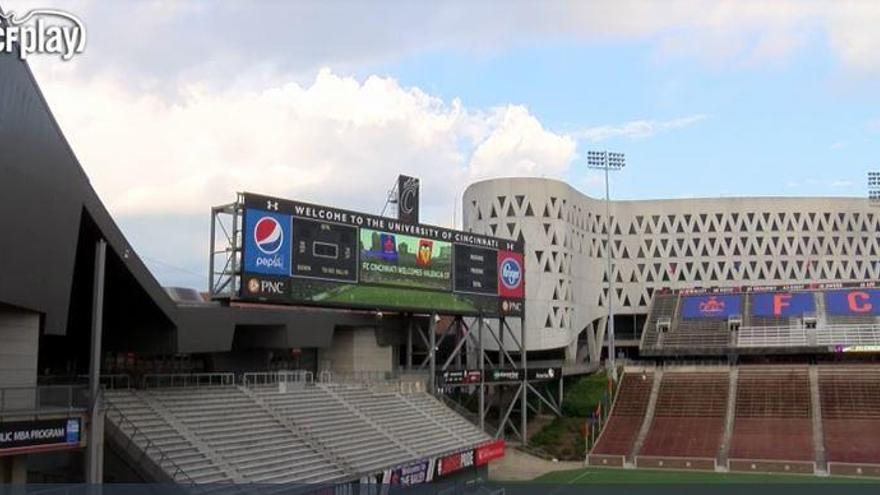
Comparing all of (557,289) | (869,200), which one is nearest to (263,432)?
(557,289)

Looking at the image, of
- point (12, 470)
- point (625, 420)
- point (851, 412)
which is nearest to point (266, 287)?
point (12, 470)

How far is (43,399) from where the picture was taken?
23438mm

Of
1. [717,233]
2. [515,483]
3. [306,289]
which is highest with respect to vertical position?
[717,233]

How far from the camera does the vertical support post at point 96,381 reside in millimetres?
23656

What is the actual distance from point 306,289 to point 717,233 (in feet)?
209

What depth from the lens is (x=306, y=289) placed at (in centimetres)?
3862

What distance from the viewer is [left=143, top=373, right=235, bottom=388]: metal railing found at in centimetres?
3300

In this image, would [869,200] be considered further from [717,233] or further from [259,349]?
[259,349]

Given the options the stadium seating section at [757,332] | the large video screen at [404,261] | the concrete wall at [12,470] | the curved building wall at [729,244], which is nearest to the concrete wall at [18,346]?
the concrete wall at [12,470]

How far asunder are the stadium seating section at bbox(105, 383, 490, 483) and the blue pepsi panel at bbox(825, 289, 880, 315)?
45725 millimetres

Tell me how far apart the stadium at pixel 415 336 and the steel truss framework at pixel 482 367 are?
0.35m

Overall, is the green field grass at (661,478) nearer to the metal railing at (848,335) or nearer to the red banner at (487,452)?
the red banner at (487,452)

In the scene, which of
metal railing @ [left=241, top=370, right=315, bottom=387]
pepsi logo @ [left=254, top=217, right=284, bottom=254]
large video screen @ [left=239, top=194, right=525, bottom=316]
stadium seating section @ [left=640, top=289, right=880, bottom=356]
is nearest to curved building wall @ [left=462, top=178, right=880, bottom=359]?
stadium seating section @ [left=640, top=289, right=880, bottom=356]

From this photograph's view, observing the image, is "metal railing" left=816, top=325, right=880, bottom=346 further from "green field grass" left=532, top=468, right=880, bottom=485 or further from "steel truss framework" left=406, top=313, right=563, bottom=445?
"green field grass" left=532, top=468, right=880, bottom=485
